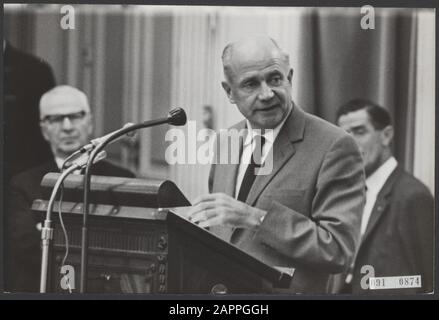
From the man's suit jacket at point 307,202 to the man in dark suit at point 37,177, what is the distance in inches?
31.5

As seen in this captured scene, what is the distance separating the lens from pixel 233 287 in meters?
4.08

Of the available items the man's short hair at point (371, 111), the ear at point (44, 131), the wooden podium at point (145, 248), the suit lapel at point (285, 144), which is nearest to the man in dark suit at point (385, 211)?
the man's short hair at point (371, 111)

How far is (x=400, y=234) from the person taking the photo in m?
4.24

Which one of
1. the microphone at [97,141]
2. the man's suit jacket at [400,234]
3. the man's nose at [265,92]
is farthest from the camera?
the man's suit jacket at [400,234]

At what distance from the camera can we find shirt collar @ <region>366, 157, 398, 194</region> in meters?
4.20

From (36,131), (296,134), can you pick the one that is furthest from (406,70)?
(36,131)

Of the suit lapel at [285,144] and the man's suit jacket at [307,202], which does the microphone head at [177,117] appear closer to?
the man's suit jacket at [307,202]

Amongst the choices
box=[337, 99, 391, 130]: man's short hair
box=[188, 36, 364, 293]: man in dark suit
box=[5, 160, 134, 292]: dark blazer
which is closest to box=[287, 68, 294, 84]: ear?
box=[188, 36, 364, 293]: man in dark suit

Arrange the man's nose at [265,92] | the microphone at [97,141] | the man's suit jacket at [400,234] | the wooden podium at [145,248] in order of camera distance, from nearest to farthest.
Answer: the wooden podium at [145,248] < the microphone at [97,141] < the man's nose at [265,92] < the man's suit jacket at [400,234]

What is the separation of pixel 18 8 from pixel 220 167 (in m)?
1.46

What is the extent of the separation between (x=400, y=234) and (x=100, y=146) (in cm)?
175

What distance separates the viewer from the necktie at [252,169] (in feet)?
13.5

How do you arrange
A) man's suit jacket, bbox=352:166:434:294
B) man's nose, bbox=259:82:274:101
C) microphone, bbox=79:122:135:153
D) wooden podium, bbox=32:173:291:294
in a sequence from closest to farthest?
wooden podium, bbox=32:173:291:294, microphone, bbox=79:122:135:153, man's nose, bbox=259:82:274:101, man's suit jacket, bbox=352:166:434:294

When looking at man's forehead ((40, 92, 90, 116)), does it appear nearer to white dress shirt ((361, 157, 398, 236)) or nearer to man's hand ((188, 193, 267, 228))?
man's hand ((188, 193, 267, 228))
